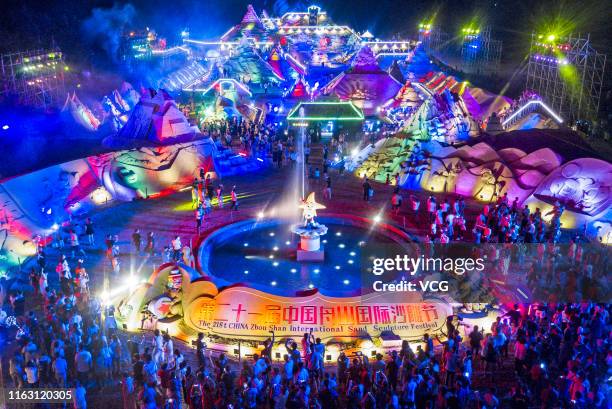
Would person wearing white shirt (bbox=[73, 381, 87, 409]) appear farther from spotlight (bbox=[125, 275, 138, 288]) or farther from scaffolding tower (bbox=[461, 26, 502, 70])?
scaffolding tower (bbox=[461, 26, 502, 70])

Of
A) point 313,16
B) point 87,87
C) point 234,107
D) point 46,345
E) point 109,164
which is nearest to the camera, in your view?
point 46,345

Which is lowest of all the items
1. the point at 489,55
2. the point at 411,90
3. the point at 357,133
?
the point at 357,133

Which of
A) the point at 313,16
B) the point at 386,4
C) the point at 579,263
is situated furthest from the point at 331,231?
the point at 386,4

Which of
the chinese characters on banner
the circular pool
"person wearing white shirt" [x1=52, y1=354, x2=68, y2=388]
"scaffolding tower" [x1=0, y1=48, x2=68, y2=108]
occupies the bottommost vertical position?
"person wearing white shirt" [x1=52, y1=354, x2=68, y2=388]

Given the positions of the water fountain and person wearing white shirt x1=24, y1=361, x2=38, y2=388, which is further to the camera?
the water fountain

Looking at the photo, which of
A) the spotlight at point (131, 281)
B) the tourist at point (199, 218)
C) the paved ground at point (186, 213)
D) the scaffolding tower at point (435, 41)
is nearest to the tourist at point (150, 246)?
the paved ground at point (186, 213)

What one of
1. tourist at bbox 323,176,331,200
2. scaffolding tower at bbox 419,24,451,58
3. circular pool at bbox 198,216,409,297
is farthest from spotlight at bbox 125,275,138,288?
scaffolding tower at bbox 419,24,451,58

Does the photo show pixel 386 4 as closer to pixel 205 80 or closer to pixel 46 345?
pixel 205 80
